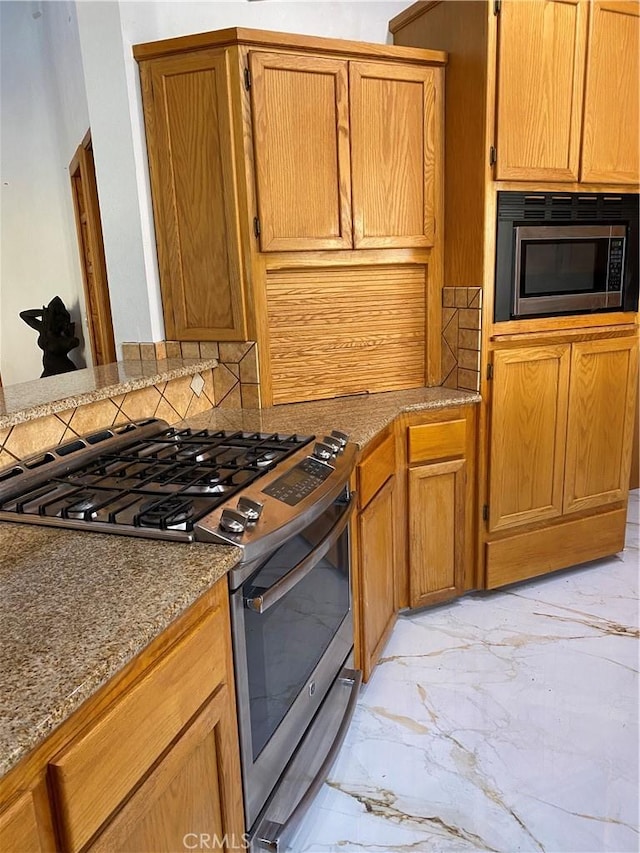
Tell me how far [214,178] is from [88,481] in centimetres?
114

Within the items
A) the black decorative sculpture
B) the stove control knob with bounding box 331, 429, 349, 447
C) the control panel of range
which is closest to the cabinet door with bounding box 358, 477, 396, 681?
the stove control knob with bounding box 331, 429, 349, 447

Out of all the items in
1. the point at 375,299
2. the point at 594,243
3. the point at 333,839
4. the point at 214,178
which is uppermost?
the point at 214,178

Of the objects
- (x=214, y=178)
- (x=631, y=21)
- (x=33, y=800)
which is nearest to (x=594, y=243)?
(x=631, y=21)

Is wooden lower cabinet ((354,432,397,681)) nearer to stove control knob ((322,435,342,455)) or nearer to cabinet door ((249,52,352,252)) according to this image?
stove control knob ((322,435,342,455))

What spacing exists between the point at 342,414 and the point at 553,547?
117 cm

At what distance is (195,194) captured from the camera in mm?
2100

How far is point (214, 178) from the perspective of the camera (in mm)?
2070

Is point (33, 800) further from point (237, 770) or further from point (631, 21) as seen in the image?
point (631, 21)

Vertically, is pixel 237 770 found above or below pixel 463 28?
below

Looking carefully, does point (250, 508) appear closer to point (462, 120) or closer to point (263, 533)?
point (263, 533)

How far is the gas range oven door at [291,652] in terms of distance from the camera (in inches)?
48.1

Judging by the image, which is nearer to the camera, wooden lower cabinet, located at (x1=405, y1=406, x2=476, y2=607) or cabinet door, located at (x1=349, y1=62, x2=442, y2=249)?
cabinet door, located at (x1=349, y1=62, x2=442, y2=249)

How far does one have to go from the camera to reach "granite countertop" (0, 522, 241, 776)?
2.41 ft

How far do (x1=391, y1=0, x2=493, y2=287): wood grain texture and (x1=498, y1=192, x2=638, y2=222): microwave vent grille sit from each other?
124 mm
